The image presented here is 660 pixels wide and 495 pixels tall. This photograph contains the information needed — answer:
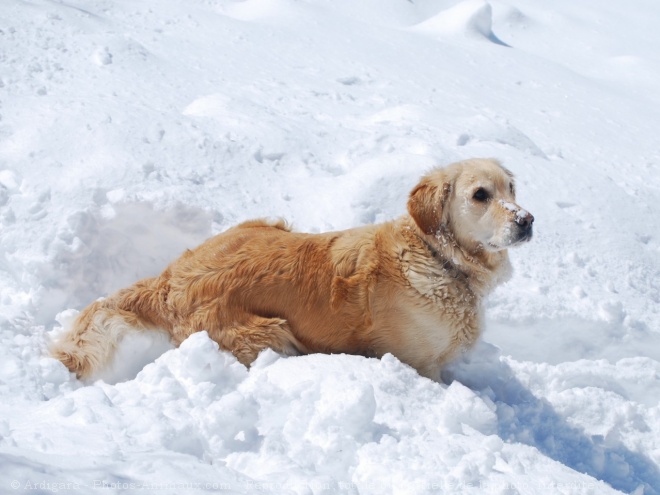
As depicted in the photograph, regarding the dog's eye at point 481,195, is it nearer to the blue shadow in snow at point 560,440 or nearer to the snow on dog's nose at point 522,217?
the snow on dog's nose at point 522,217

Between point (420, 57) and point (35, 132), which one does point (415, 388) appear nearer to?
point (35, 132)

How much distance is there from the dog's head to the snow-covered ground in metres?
0.83

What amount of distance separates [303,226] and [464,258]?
1692 millimetres

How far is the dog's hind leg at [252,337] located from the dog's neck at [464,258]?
40.1 inches

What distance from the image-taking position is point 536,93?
351 inches

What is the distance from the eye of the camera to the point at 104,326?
3547 millimetres

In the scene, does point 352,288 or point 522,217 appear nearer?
point 522,217

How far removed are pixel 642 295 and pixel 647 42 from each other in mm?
9947

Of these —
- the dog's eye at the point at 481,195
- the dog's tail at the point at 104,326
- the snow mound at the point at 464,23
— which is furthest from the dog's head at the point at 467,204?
the snow mound at the point at 464,23

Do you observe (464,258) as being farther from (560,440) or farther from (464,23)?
(464,23)

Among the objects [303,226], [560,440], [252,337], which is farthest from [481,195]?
[303,226]

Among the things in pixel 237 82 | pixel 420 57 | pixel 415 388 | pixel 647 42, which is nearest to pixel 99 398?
pixel 415 388

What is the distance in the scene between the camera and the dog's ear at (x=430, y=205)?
3762 mm

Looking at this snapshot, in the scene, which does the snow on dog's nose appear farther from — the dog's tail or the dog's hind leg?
the dog's tail
